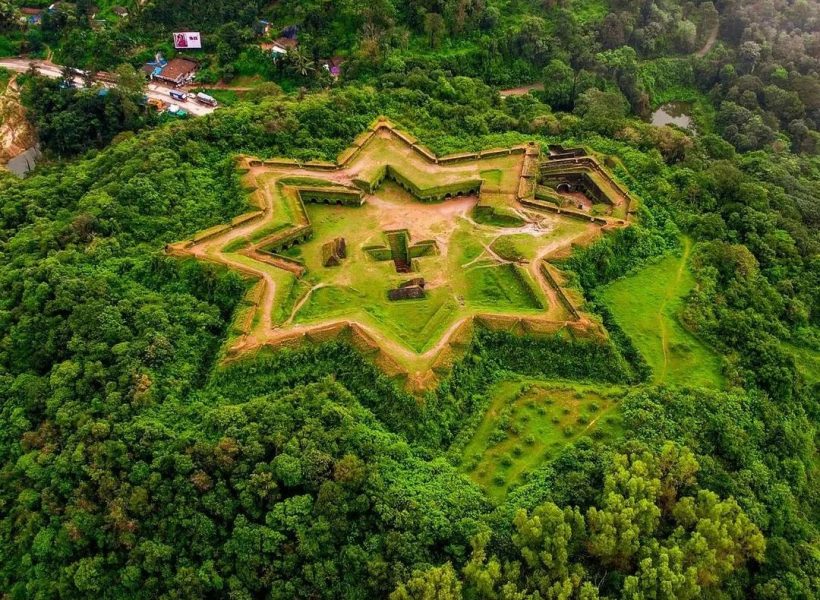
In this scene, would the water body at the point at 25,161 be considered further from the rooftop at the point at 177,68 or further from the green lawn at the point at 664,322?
the green lawn at the point at 664,322

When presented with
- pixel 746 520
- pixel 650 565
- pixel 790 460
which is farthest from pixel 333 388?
pixel 790 460

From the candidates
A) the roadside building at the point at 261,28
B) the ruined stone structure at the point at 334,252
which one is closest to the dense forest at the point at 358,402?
the ruined stone structure at the point at 334,252

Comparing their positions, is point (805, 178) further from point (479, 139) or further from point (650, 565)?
point (650, 565)

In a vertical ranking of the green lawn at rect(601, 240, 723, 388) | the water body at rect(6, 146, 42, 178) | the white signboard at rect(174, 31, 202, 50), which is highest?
the white signboard at rect(174, 31, 202, 50)

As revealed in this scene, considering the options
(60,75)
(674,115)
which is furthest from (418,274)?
(60,75)

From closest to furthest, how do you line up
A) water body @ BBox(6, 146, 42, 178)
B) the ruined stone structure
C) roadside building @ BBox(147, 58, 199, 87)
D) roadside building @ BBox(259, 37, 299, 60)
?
the ruined stone structure < water body @ BBox(6, 146, 42, 178) < roadside building @ BBox(259, 37, 299, 60) < roadside building @ BBox(147, 58, 199, 87)

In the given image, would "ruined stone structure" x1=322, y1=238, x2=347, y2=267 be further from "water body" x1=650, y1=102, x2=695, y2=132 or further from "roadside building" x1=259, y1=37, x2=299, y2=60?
"water body" x1=650, y1=102, x2=695, y2=132

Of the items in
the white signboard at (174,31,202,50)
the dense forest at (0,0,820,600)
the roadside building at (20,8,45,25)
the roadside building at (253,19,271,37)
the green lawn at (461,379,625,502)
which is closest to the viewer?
the dense forest at (0,0,820,600)

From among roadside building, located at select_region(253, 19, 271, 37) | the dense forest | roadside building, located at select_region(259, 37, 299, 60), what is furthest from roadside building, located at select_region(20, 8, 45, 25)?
roadside building, located at select_region(259, 37, 299, 60)
